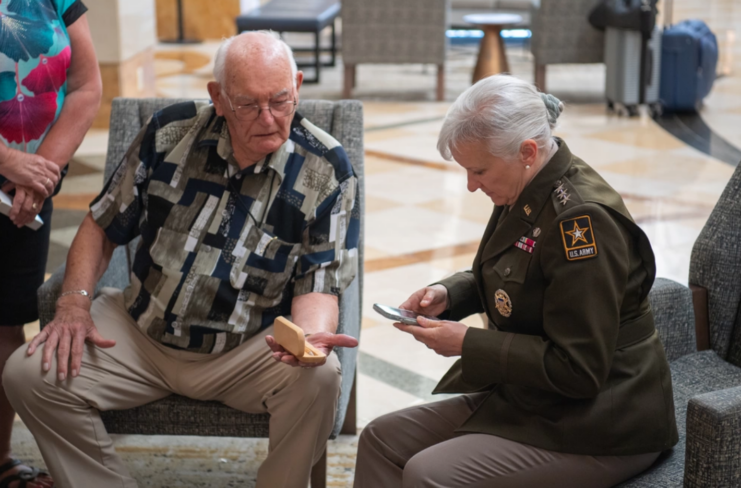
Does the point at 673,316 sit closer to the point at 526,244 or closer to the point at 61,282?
the point at 526,244

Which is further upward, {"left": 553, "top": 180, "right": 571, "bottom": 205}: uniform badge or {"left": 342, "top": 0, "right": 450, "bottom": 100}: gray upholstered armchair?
{"left": 553, "top": 180, "right": 571, "bottom": 205}: uniform badge

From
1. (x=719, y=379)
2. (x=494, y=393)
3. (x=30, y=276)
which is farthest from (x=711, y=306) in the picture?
(x=30, y=276)

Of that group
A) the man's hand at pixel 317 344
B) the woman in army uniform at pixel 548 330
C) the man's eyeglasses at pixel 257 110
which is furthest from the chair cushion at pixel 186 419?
the man's eyeglasses at pixel 257 110

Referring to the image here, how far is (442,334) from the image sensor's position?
6.02ft

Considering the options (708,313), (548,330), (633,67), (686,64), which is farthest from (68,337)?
(686,64)

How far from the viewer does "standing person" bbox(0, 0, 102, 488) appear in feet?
7.82

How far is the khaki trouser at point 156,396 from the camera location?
215cm

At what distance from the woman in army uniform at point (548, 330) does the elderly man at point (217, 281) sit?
18.1 inches

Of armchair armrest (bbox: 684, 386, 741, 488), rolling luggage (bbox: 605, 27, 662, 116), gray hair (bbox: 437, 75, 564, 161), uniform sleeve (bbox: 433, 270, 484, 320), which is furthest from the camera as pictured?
rolling luggage (bbox: 605, 27, 662, 116)

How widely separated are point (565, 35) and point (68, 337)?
250 inches

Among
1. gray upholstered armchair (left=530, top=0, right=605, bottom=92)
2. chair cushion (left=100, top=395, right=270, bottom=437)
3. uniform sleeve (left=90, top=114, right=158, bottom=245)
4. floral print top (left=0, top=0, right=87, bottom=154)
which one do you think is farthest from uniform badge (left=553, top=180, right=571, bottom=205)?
gray upholstered armchair (left=530, top=0, right=605, bottom=92)

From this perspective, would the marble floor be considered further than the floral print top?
Yes

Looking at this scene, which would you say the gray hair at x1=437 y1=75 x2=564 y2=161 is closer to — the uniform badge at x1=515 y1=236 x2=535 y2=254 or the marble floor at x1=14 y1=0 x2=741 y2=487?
the uniform badge at x1=515 y1=236 x2=535 y2=254

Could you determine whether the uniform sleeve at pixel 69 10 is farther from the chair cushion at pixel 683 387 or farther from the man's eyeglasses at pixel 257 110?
the chair cushion at pixel 683 387
